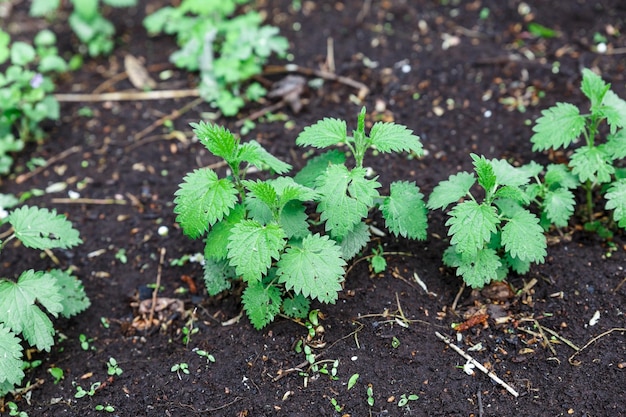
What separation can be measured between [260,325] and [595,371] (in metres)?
1.49

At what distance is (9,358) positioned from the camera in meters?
2.77

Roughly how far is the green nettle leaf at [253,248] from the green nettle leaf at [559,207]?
4.21 feet

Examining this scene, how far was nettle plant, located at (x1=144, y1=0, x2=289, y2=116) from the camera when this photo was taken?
4246 millimetres

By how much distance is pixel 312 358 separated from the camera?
292cm

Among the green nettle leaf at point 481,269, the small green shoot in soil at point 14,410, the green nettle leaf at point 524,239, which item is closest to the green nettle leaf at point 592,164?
the green nettle leaf at point 524,239

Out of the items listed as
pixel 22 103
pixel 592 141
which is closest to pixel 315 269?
pixel 592 141

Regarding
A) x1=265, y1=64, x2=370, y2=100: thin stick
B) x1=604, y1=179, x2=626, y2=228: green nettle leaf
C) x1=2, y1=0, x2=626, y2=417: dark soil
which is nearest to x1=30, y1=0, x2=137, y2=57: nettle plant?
x1=2, y1=0, x2=626, y2=417: dark soil

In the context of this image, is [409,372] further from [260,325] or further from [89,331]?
[89,331]

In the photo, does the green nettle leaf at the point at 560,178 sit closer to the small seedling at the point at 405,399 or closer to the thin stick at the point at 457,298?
the thin stick at the point at 457,298

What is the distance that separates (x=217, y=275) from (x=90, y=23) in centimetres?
278

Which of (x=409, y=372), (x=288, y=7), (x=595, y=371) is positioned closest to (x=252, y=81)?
(x=288, y=7)

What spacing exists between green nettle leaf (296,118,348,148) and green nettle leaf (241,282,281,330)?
688 mm

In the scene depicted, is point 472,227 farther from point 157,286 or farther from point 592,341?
point 157,286

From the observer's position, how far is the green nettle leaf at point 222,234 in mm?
2885
